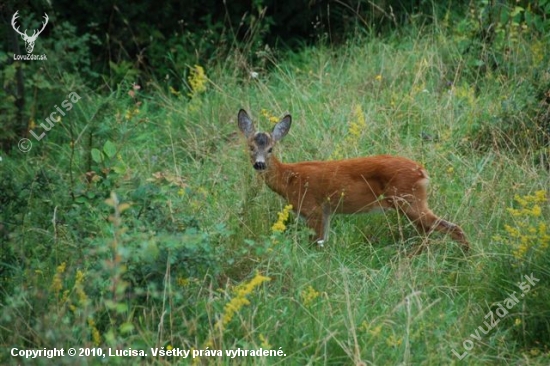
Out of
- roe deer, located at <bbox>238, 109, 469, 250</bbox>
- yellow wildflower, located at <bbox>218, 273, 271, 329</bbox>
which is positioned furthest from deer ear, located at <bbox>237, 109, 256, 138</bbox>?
yellow wildflower, located at <bbox>218, 273, 271, 329</bbox>

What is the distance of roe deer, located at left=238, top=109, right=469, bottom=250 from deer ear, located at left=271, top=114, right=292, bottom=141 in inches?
0.4

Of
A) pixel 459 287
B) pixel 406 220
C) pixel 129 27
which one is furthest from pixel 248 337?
pixel 129 27

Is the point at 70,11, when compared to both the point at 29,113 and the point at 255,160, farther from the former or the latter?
the point at 255,160

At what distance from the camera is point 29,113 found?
28.7ft

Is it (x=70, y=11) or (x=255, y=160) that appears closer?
(x=255, y=160)

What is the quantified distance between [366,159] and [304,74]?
2784mm

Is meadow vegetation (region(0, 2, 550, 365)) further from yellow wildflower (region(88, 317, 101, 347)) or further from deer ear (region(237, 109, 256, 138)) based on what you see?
deer ear (region(237, 109, 256, 138))

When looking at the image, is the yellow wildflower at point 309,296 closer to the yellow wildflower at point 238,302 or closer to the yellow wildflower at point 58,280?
the yellow wildflower at point 238,302

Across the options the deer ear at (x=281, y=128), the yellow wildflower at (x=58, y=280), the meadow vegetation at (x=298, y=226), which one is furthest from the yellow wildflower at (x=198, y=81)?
the yellow wildflower at (x=58, y=280)

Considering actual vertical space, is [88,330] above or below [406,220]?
above

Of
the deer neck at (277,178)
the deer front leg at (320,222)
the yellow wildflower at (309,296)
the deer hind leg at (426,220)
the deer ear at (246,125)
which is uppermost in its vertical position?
the deer ear at (246,125)

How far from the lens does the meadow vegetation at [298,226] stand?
4824 mm

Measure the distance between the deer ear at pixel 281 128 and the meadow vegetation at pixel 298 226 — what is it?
13.6 inches

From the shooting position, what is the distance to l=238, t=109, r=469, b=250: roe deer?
6.68 meters
